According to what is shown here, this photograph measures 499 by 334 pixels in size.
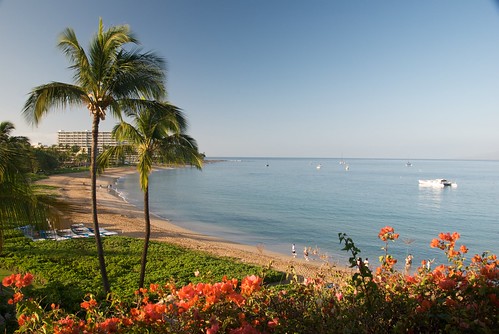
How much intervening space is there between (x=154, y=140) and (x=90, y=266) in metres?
6.56

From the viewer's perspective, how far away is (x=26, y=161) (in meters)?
5.80

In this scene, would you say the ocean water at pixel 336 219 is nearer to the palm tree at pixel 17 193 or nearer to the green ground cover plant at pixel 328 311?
the palm tree at pixel 17 193

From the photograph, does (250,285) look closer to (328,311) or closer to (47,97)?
(328,311)

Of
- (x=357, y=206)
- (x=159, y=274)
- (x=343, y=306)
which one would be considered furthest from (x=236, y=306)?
(x=357, y=206)

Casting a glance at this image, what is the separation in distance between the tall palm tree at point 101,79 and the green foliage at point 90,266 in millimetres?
3298

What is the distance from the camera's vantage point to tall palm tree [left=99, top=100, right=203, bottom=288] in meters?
8.52

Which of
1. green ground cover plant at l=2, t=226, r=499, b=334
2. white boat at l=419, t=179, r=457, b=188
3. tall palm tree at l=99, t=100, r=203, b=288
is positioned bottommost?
white boat at l=419, t=179, r=457, b=188

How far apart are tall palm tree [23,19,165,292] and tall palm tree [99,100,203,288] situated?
2.23ft

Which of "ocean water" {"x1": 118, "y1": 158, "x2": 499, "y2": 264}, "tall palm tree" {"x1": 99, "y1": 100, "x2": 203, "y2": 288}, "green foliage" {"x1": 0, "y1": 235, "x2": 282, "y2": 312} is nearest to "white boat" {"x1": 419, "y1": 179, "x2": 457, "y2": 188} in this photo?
"ocean water" {"x1": 118, "y1": 158, "x2": 499, "y2": 264}

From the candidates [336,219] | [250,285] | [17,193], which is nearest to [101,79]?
[17,193]

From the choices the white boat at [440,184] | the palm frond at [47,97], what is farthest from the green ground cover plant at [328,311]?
the white boat at [440,184]

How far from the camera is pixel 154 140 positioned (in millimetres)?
8906

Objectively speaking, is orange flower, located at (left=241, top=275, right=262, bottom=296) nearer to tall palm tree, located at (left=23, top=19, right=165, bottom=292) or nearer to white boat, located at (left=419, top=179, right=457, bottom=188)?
tall palm tree, located at (left=23, top=19, right=165, bottom=292)

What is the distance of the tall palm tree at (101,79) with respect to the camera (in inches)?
287
